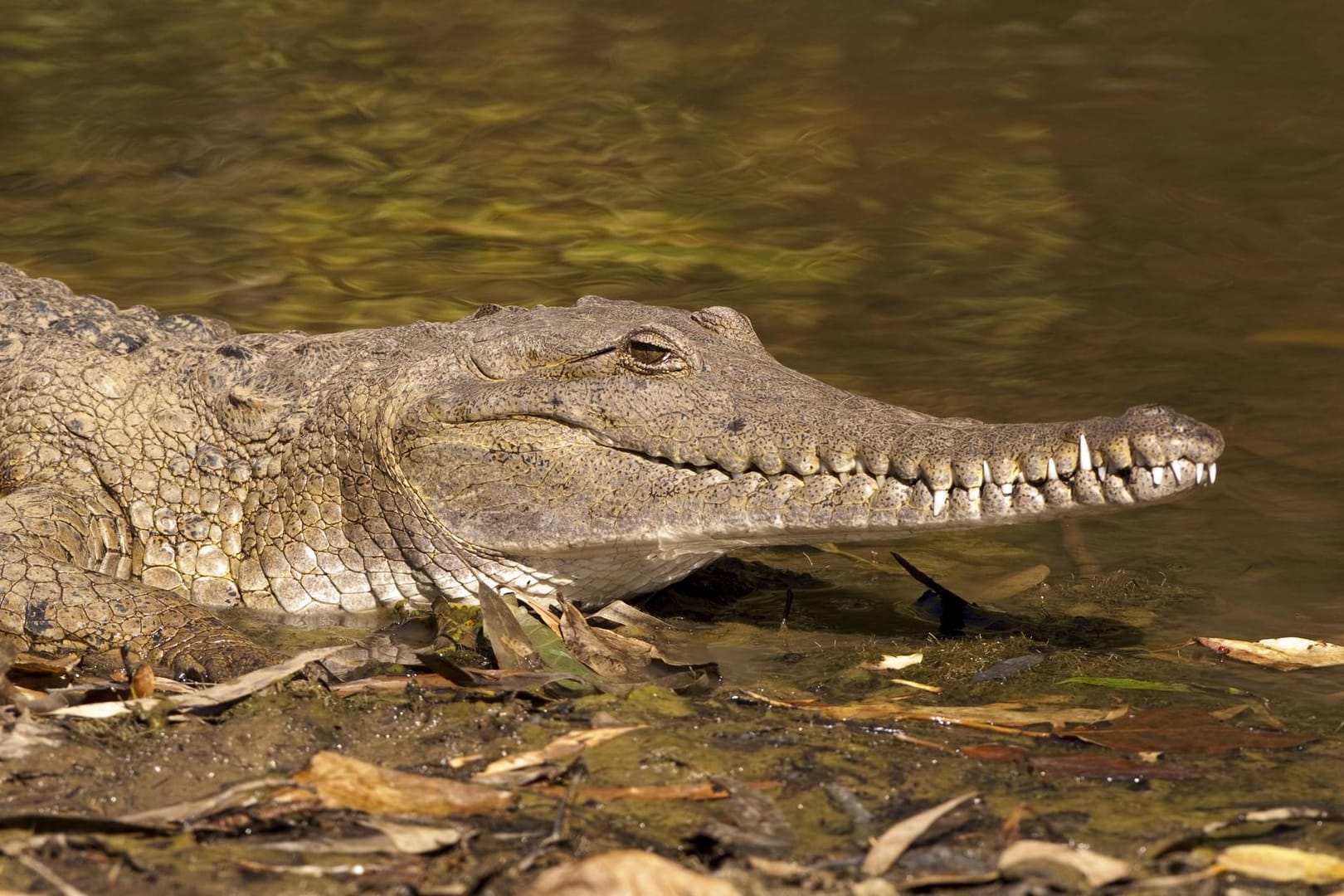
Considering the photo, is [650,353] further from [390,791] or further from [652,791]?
[390,791]

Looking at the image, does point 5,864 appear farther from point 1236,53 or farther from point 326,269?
point 1236,53

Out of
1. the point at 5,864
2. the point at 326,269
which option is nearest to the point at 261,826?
the point at 5,864

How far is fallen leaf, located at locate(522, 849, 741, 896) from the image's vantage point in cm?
250

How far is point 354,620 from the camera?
4848 millimetres

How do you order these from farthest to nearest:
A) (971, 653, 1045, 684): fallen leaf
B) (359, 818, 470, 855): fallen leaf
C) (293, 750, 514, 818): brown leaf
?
(971, 653, 1045, 684): fallen leaf, (293, 750, 514, 818): brown leaf, (359, 818, 470, 855): fallen leaf

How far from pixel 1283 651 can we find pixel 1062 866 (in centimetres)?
206

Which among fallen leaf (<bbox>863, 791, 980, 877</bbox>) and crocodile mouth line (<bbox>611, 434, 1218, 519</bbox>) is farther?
crocodile mouth line (<bbox>611, 434, 1218, 519</bbox>)

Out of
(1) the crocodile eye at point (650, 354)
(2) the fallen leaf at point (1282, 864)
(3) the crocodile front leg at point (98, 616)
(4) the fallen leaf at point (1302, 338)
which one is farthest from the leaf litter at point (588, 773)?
(4) the fallen leaf at point (1302, 338)

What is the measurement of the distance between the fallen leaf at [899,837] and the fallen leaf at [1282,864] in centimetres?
Result: 51

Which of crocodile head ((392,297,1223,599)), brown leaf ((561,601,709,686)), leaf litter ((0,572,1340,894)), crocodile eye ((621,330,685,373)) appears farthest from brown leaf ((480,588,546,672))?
crocodile eye ((621,330,685,373))

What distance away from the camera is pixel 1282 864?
275 centimetres

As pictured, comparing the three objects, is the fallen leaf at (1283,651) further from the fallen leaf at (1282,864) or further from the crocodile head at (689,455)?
the fallen leaf at (1282,864)

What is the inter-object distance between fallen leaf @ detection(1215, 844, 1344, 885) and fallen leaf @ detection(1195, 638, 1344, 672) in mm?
1622

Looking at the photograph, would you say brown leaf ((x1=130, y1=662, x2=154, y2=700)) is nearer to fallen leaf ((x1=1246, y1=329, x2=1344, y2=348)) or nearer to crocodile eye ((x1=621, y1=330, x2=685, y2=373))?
crocodile eye ((x1=621, y1=330, x2=685, y2=373))
